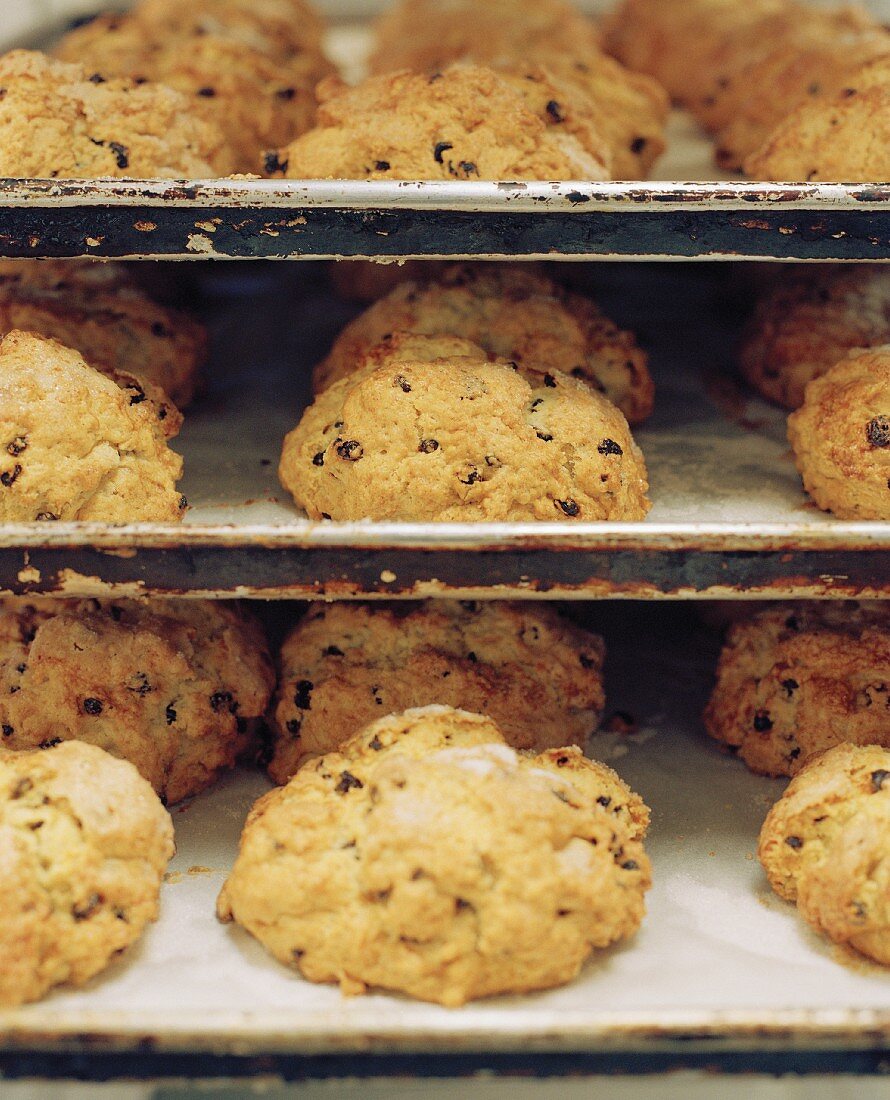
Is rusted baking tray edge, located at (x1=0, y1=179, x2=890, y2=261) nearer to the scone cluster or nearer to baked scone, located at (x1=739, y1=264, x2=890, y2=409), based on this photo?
the scone cluster

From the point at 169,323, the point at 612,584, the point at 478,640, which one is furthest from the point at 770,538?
the point at 169,323

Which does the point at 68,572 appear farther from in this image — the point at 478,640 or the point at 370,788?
the point at 478,640

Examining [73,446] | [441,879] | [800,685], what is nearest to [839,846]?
[800,685]

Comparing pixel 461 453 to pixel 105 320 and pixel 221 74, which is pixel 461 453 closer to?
pixel 105 320

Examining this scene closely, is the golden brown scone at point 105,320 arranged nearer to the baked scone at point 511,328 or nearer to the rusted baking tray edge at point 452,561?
the baked scone at point 511,328

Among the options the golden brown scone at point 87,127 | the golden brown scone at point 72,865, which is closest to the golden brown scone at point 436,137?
the golden brown scone at point 87,127

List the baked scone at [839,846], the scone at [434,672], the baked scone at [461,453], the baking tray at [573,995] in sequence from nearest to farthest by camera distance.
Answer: the baking tray at [573,995] < the baked scone at [839,846] < the baked scone at [461,453] < the scone at [434,672]
